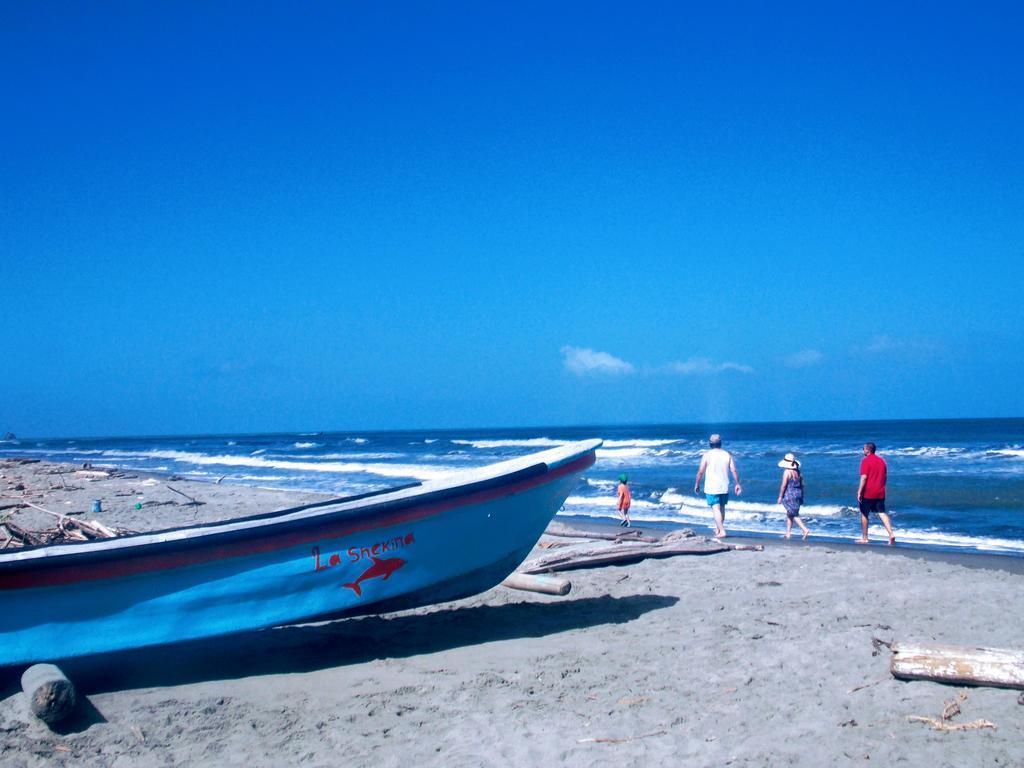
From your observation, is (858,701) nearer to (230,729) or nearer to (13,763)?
(230,729)

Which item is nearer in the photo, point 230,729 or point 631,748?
point 631,748

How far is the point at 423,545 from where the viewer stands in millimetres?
6043

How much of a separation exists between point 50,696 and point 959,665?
16.8ft

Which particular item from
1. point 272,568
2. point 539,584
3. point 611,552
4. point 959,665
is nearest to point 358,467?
point 611,552

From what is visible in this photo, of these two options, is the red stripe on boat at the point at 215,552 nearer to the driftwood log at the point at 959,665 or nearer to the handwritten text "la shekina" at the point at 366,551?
the handwritten text "la shekina" at the point at 366,551

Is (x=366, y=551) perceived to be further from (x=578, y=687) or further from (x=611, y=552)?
(x=611, y=552)

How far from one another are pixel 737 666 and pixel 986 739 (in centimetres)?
165

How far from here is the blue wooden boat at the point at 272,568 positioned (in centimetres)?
500

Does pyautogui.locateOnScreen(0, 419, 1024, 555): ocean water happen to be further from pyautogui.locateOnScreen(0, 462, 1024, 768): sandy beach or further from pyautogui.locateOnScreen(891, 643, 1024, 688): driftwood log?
pyautogui.locateOnScreen(891, 643, 1024, 688): driftwood log

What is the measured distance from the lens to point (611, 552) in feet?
30.3

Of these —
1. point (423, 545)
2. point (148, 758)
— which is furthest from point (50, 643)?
point (423, 545)

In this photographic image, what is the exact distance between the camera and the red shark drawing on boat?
581 centimetres

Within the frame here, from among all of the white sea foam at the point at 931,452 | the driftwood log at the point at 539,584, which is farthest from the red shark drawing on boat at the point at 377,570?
the white sea foam at the point at 931,452

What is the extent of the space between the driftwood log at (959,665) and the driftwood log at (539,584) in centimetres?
322
